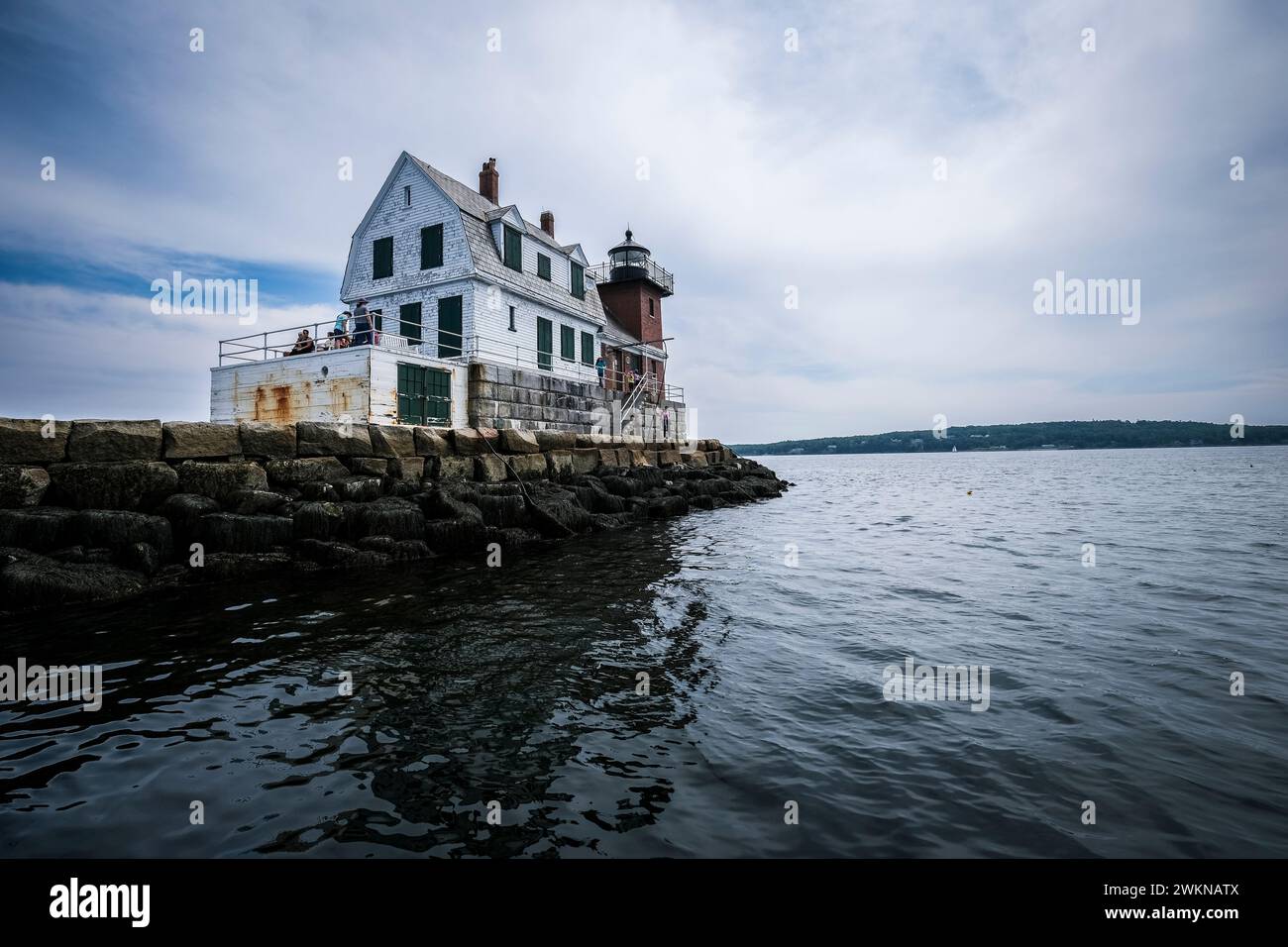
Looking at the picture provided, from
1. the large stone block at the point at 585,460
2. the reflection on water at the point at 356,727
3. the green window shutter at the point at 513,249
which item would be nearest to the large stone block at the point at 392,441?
the reflection on water at the point at 356,727

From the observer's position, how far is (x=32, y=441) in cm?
987

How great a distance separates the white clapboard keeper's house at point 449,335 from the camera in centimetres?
1869

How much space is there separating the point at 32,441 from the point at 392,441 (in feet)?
21.7

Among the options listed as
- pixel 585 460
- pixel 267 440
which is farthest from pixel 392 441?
pixel 585 460

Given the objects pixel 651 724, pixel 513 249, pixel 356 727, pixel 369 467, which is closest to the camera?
pixel 356 727

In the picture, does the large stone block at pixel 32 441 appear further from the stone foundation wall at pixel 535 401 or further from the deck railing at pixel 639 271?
the deck railing at pixel 639 271

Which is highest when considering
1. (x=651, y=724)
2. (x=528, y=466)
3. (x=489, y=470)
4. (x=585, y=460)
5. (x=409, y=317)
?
(x=409, y=317)

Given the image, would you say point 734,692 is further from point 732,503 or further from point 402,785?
point 732,503

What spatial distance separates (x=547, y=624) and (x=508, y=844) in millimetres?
4571

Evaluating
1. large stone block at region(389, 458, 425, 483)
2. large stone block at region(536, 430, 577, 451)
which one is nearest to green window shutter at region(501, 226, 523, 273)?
large stone block at region(536, 430, 577, 451)

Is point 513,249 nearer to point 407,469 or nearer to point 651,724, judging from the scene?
point 407,469

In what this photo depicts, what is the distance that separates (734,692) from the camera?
18.6 feet

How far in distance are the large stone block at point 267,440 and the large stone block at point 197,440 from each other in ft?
0.55

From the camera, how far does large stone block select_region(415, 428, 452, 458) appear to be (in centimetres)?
1623
